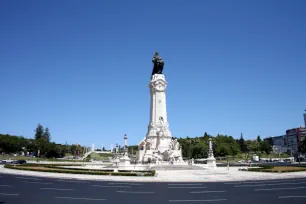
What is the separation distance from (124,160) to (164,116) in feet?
42.9

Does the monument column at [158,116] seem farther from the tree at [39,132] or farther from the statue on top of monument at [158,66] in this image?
the tree at [39,132]

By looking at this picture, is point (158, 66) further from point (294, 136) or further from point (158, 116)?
point (294, 136)

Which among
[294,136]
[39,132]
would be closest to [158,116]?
[39,132]

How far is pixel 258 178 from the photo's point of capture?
2714 centimetres

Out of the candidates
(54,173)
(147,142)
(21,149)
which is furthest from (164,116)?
(21,149)

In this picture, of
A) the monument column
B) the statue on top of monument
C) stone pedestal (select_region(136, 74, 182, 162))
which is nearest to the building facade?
the statue on top of monument

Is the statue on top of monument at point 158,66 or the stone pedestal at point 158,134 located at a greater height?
the statue on top of monument at point 158,66

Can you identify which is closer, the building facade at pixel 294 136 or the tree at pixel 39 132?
the tree at pixel 39 132

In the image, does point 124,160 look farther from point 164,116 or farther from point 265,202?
point 265,202

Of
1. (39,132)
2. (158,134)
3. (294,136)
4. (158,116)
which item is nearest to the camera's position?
(158,134)

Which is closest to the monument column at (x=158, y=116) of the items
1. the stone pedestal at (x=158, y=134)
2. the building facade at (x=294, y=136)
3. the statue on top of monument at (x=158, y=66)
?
the stone pedestal at (x=158, y=134)

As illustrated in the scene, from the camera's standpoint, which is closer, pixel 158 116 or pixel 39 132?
pixel 158 116

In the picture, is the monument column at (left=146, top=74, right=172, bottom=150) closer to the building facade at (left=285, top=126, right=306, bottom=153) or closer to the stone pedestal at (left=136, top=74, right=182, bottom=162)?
the stone pedestal at (left=136, top=74, right=182, bottom=162)

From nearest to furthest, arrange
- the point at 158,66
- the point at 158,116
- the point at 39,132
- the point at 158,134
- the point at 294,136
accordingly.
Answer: the point at 158,134 → the point at 158,116 → the point at 158,66 → the point at 39,132 → the point at 294,136
